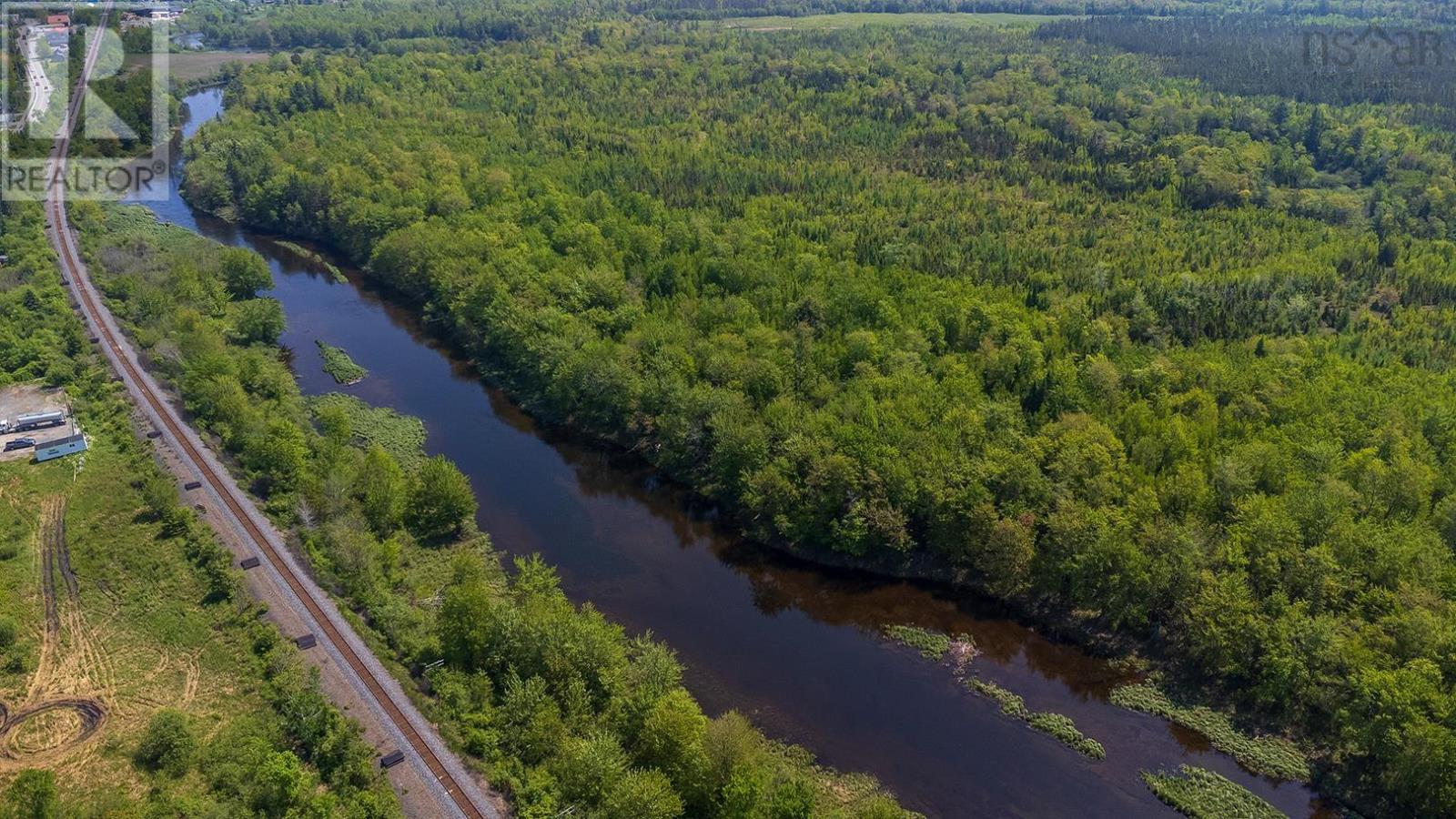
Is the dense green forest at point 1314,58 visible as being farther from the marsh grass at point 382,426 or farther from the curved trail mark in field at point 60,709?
the curved trail mark in field at point 60,709

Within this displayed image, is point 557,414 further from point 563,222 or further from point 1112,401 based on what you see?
point 1112,401

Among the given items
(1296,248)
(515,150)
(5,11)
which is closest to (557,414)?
(515,150)

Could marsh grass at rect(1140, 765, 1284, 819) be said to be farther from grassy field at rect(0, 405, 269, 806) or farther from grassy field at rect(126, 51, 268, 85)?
grassy field at rect(126, 51, 268, 85)

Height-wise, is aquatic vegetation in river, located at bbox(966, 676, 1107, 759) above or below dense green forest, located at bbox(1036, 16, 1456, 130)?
below

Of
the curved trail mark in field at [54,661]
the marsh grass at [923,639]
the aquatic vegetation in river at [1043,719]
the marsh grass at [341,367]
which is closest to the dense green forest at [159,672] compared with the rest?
the curved trail mark in field at [54,661]

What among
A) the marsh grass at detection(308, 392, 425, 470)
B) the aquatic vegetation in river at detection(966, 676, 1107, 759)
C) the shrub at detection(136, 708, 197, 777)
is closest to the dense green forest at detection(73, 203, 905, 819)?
the marsh grass at detection(308, 392, 425, 470)

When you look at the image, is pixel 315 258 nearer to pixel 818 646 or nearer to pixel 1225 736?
pixel 818 646
